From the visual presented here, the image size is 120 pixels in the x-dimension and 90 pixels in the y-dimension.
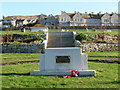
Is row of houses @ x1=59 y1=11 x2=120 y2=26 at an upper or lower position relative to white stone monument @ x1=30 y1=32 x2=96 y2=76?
upper

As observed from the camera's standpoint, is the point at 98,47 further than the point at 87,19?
No

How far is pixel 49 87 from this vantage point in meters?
8.96

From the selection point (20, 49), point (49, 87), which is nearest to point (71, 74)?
point (49, 87)

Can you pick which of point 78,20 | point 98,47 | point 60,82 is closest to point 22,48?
point 98,47

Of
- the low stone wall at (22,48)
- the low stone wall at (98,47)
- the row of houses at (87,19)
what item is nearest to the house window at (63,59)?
the low stone wall at (22,48)

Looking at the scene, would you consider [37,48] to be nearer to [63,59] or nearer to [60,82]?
[63,59]

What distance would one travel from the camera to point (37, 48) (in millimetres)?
25672

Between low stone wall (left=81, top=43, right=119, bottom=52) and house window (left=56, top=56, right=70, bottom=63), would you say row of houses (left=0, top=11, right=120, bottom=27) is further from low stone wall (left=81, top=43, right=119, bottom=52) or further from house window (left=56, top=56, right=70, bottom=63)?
house window (left=56, top=56, right=70, bottom=63)

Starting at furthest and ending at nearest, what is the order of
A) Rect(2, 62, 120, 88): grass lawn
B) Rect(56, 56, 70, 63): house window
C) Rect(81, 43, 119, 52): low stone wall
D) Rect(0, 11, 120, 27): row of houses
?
Rect(0, 11, 120, 27): row of houses
Rect(81, 43, 119, 52): low stone wall
Rect(56, 56, 70, 63): house window
Rect(2, 62, 120, 88): grass lawn

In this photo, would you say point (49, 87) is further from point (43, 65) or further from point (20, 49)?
point (20, 49)

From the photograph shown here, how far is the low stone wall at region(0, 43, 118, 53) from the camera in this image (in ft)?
84.7

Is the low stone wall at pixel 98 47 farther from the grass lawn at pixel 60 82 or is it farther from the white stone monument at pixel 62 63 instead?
the grass lawn at pixel 60 82

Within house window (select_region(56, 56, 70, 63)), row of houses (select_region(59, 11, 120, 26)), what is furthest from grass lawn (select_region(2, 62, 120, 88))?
row of houses (select_region(59, 11, 120, 26))

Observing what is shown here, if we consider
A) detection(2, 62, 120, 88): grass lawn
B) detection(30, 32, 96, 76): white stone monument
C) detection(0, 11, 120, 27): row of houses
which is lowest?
detection(2, 62, 120, 88): grass lawn
